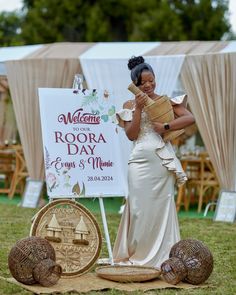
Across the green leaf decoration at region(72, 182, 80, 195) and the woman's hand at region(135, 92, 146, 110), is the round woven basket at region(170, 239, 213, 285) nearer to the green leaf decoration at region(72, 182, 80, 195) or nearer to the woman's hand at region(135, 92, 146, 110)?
the green leaf decoration at region(72, 182, 80, 195)

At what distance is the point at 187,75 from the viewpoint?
961 cm

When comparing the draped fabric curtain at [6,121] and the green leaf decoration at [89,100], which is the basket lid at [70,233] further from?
the draped fabric curtain at [6,121]

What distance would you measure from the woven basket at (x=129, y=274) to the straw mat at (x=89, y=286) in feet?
0.12

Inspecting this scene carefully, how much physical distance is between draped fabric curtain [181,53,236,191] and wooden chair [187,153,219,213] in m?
0.98

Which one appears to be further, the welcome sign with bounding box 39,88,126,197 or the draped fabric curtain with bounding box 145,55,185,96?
the draped fabric curtain with bounding box 145,55,185,96

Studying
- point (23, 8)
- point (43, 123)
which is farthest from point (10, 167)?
point (23, 8)

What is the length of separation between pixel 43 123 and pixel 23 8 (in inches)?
948

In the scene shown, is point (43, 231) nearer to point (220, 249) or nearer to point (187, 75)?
point (220, 249)

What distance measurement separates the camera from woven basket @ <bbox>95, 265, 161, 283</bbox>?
539 cm

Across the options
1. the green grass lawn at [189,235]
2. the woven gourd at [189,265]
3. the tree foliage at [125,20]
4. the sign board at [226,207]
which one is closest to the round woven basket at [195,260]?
the woven gourd at [189,265]

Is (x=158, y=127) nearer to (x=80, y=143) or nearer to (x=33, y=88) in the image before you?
(x=80, y=143)

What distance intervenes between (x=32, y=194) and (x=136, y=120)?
486 centimetres

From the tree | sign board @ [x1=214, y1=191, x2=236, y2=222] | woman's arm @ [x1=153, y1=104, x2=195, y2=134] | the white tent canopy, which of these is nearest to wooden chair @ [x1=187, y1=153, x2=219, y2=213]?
sign board @ [x1=214, y1=191, x2=236, y2=222]

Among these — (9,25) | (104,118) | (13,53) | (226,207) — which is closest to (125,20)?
(9,25)
